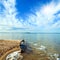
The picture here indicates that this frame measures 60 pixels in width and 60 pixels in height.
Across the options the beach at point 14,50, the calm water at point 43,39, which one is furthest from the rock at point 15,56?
the calm water at point 43,39

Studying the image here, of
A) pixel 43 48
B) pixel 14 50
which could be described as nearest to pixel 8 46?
pixel 14 50

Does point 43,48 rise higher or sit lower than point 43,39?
lower

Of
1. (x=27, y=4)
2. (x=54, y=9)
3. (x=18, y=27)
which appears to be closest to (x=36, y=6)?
(x=27, y=4)

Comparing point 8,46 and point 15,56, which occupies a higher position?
point 8,46

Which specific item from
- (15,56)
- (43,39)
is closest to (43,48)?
(43,39)

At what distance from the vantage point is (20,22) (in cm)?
181

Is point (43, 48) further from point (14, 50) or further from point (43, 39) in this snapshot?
point (14, 50)

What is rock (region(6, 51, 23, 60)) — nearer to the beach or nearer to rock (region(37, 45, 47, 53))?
the beach

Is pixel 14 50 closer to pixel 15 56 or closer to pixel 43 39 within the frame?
pixel 15 56

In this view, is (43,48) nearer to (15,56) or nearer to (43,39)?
(43,39)

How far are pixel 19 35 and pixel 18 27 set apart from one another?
0.11 metres

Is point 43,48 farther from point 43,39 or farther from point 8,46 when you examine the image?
point 8,46

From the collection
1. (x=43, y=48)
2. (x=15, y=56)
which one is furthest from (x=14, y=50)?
(x=43, y=48)

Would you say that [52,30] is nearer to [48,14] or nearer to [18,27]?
[48,14]
